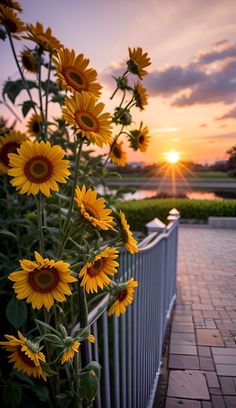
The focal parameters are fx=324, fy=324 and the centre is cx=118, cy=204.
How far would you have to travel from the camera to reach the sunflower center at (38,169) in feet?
2.23

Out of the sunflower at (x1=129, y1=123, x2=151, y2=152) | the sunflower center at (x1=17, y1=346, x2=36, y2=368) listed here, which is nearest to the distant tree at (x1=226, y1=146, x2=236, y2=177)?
the sunflower at (x1=129, y1=123, x2=151, y2=152)

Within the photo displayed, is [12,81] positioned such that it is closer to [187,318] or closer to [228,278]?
[228,278]

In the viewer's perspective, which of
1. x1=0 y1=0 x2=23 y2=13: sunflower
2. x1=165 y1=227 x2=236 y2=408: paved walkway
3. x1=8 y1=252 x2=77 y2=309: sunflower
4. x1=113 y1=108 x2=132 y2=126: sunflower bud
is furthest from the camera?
x1=165 y1=227 x2=236 y2=408: paved walkway

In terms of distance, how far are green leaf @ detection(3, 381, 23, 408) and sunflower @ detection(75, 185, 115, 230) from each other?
790mm

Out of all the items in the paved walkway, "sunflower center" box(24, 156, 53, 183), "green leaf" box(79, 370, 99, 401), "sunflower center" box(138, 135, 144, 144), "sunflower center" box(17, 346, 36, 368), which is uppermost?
"sunflower center" box(138, 135, 144, 144)

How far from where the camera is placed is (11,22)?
3.79 feet

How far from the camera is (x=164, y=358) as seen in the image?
2.42m

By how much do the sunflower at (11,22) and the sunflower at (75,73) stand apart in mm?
452

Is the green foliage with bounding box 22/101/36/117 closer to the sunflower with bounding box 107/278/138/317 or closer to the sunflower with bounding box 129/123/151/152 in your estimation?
the sunflower with bounding box 129/123/151/152

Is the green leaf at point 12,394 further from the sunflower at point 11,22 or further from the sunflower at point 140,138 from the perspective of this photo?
the sunflower at point 11,22

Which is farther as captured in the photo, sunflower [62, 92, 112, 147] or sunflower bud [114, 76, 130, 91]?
sunflower bud [114, 76, 130, 91]

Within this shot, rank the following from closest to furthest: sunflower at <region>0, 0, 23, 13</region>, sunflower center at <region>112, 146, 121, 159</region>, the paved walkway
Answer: sunflower at <region>0, 0, 23, 13</region> < sunflower center at <region>112, 146, 121, 159</region> < the paved walkway

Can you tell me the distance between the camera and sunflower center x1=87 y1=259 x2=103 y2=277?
2.54 feet

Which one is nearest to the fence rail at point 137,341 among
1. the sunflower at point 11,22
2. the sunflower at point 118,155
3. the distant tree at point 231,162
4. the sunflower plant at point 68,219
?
the sunflower plant at point 68,219
